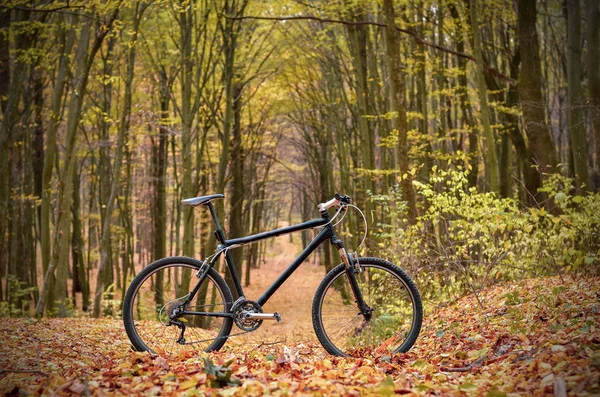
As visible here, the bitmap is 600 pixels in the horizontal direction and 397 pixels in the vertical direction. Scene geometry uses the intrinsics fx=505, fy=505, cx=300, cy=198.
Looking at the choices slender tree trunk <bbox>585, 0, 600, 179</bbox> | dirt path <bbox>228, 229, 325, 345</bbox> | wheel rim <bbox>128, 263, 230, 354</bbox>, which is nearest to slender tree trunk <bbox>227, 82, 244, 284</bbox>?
dirt path <bbox>228, 229, 325, 345</bbox>

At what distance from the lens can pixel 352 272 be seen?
14.6 ft

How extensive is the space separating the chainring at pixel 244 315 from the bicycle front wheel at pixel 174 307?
87mm

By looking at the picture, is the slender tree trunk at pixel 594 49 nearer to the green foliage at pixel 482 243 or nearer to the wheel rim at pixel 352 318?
the green foliage at pixel 482 243

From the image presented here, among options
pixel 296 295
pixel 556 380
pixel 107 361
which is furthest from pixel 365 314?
pixel 296 295

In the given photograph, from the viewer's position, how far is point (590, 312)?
168 inches

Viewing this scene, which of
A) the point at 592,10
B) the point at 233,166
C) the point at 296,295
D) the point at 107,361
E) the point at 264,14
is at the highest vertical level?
the point at 264,14

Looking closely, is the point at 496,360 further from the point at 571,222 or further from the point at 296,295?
the point at 296,295

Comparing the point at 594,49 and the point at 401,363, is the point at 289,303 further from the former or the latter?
the point at 401,363

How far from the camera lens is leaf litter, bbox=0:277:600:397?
3.06m

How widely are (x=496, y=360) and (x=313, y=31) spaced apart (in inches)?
558

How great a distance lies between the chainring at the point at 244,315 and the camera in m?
4.43

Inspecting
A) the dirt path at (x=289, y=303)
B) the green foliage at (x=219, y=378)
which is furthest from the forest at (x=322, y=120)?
the green foliage at (x=219, y=378)

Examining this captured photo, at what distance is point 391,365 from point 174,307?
2.02 metres

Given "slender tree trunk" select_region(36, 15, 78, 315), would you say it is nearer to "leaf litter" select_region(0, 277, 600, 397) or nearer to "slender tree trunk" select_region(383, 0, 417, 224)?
"leaf litter" select_region(0, 277, 600, 397)
